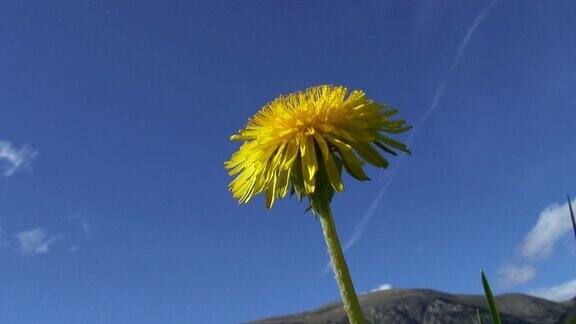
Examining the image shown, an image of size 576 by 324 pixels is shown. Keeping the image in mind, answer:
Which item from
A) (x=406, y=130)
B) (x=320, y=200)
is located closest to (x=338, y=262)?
(x=320, y=200)

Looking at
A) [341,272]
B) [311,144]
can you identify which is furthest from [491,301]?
[311,144]

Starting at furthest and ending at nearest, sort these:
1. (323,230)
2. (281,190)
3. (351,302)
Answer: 1. (281,190)
2. (323,230)
3. (351,302)

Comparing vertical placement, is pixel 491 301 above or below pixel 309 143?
below

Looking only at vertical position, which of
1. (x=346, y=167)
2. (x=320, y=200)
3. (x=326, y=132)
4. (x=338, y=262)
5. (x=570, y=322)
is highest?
(x=326, y=132)

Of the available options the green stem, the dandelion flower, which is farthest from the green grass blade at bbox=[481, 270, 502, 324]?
the dandelion flower

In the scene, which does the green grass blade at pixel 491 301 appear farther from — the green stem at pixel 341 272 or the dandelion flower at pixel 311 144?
the dandelion flower at pixel 311 144

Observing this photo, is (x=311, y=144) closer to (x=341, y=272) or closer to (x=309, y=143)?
(x=309, y=143)

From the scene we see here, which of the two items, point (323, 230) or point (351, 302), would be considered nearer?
point (351, 302)

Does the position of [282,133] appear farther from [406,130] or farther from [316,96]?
[406,130]
